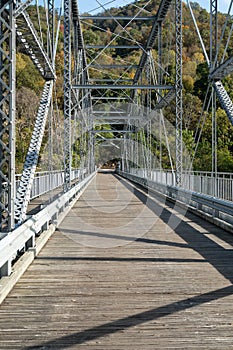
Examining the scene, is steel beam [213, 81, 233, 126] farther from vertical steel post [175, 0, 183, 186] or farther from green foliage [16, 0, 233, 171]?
green foliage [16, 0, 233, 171]

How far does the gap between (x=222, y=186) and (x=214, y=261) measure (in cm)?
698

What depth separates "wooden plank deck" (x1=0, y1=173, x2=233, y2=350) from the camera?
426 cm

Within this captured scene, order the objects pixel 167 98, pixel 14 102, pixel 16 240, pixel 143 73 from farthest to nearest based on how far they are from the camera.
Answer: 1. pixel 143 73
2. pixel 167 98
3. pixel 14 102
4. pixel 16 240

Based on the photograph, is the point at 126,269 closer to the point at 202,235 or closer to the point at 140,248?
the point at 140,248

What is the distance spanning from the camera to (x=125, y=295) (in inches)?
222

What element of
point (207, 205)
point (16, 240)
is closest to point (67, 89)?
Result: point (207, 205)

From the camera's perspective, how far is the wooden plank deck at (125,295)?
14.0 ft

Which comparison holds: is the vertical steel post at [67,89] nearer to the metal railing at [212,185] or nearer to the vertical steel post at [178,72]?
the vertical steel post at [178,72]

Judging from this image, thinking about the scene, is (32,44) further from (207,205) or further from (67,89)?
(67,89)

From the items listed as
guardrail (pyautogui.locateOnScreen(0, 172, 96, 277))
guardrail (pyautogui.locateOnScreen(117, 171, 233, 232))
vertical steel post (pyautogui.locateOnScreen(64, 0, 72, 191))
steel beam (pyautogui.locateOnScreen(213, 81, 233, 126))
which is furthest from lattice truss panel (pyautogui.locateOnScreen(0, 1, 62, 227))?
steel beam (pyautogui.locateOnScreen(213, 81, 233, 126))

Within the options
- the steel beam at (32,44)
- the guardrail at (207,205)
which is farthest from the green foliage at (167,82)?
the steel beam at (32,44)

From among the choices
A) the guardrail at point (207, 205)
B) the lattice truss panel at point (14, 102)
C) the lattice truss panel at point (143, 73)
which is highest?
the lattice truss panel at point (143, 73)

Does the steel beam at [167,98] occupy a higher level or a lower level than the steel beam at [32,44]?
higher

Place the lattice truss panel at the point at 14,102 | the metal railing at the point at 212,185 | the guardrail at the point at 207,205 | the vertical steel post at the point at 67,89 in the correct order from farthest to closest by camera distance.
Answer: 1. the vertical steel post at the point at 67,89
2. the metal railing at the point at 212,185
3. the guardrail at the point at 207,205
4. the lattice truss panel at the point at 14,102
